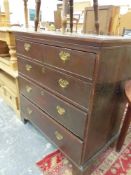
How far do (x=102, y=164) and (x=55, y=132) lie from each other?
0.43 meters

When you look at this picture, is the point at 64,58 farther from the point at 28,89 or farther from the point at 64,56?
the point at 28,89

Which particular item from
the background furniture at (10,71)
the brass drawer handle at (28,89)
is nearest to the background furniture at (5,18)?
the background furniture at (10,71)

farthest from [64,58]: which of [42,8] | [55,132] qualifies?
[42,8]

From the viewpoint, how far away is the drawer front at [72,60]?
0.74 meters

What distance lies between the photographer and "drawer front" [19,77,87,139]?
0.91 meters

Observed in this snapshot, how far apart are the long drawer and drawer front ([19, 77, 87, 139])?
228 mm

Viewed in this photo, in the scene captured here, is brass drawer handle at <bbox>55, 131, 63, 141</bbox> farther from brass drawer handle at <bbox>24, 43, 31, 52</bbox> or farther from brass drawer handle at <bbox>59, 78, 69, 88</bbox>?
brass drawer handle at <bbox>24, 43, 31, 52</bbox>

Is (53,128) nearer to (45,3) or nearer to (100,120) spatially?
(100,120)

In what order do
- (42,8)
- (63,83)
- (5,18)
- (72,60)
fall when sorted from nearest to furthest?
1. (72,60)
2. (63,83)
3. (5,18)
4. (42,8)

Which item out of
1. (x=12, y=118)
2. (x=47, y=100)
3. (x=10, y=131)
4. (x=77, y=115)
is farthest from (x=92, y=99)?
(x=12, y=118)

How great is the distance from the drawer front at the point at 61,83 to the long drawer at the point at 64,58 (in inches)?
1.9

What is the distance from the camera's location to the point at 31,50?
1.13 metres

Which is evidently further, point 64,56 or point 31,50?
point 31,50

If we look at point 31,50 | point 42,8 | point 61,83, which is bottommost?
point 61,83
